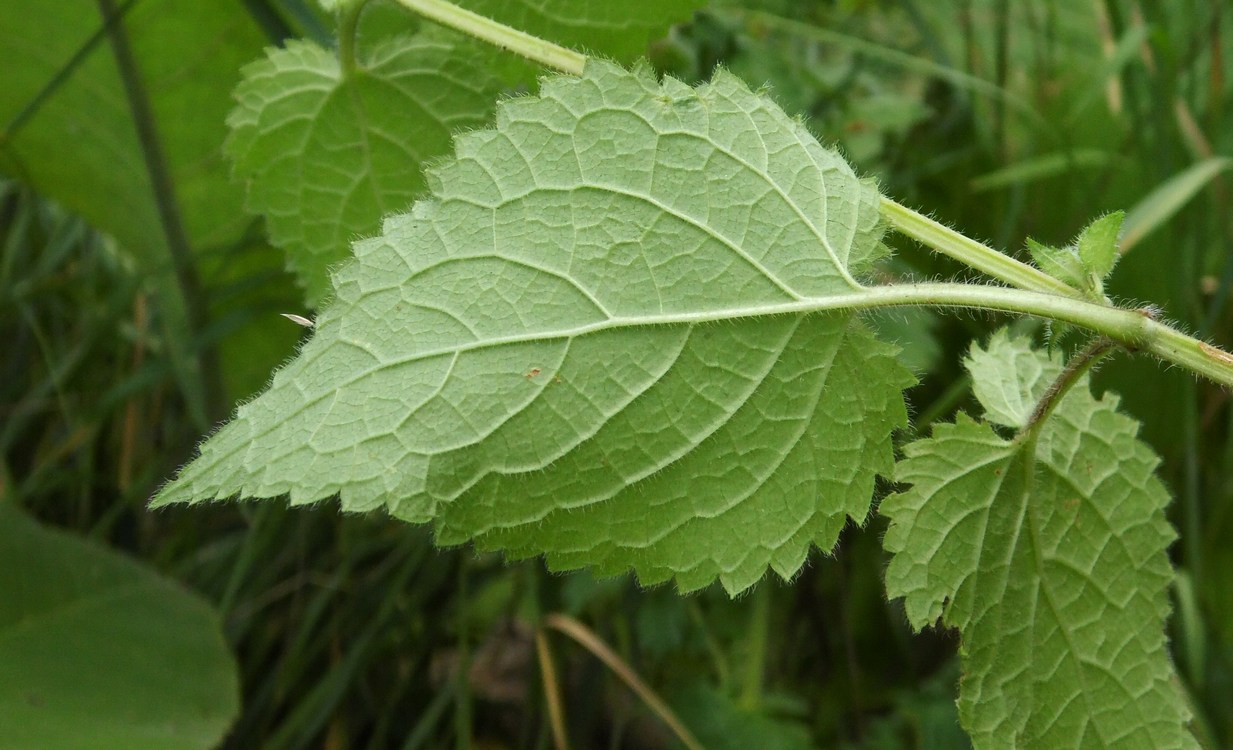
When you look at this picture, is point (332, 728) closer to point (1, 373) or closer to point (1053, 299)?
point (1, 373)

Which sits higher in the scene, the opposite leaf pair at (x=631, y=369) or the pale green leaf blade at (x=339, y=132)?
the pale green leaf blade at (x=339, y=132)

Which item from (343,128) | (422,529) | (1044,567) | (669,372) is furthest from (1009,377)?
(422,529)

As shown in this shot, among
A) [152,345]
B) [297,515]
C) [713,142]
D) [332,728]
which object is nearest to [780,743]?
[332,728]

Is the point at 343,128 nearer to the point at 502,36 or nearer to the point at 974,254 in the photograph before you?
the point at 502,36

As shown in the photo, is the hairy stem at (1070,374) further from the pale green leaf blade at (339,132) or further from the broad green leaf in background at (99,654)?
the broad green leaf in background at (99,654)

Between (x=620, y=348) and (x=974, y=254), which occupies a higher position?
(x=974, y=254)

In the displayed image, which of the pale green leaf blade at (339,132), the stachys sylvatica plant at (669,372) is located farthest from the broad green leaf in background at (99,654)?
the stachys sylvatica plant at (669,372)

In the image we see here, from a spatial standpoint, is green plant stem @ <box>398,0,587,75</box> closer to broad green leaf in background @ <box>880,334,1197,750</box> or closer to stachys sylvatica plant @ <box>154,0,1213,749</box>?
stachys sylvatica plant @ <box>154,0,1213,749</box>
